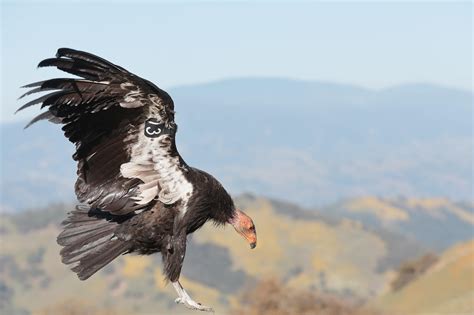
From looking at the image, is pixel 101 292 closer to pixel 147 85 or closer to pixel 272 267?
pixel 272 267

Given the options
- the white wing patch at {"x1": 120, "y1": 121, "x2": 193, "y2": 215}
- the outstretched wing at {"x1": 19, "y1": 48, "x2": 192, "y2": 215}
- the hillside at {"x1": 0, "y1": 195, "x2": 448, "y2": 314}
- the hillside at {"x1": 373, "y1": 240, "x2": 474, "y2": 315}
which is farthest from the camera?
the hillside at {"x1": 0, "y1": 195, "x2": 448, "y2": 314}

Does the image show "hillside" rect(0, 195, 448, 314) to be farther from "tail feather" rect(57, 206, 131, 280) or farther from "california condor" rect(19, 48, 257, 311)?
"california condor" rect(19, 48, 257, 311)

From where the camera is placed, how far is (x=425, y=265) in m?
69.0

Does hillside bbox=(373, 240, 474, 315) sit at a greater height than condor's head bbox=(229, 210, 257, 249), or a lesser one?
lesser

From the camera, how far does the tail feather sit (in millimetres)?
Result: 10406

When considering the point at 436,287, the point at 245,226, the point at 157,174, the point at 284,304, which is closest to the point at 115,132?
the point at 157,174

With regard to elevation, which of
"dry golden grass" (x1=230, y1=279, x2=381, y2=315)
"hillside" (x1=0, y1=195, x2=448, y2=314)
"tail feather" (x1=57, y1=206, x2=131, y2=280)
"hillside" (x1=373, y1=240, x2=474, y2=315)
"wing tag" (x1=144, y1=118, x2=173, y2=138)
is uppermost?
"wing tag" (x1=144, y1=118, x2=173, y2=138)

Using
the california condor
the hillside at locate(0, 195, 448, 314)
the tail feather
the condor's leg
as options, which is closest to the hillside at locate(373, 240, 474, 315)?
the tail feather

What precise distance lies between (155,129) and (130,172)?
62 centimetres

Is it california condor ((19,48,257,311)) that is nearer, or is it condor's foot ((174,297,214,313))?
california condor ((19,48,257,311))

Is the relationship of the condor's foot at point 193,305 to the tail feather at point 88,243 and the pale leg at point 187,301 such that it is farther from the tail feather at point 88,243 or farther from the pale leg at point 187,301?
the tail feather at point 88,243

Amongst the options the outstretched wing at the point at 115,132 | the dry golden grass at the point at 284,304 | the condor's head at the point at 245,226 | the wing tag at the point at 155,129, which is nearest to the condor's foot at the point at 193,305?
the outstretched wing at the point at 115,132

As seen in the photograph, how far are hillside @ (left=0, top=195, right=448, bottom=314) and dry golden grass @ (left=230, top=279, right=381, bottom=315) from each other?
48.9 meters

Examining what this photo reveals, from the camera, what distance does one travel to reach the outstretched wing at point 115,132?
9.12m
